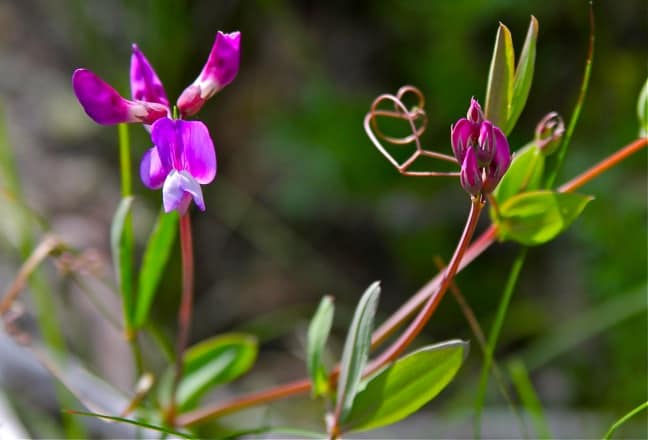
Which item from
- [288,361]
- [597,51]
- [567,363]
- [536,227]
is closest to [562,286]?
[567,363]

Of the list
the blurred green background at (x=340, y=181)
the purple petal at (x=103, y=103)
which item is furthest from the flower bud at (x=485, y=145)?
the blurred green background at (x=340, y=181)

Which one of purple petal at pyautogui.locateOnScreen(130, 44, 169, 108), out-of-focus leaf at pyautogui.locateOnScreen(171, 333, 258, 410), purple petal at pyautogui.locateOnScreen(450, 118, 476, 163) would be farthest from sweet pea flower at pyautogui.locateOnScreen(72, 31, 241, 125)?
out-of-focus leaf at pyautogui.locateOnScreen(171, 333, 258, 410)

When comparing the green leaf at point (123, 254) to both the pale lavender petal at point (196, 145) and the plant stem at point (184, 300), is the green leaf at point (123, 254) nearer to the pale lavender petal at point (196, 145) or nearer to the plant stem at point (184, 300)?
the plant stem at point (184, 300)

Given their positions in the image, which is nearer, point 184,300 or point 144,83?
point 144,83

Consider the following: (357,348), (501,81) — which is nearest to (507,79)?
(501,81)

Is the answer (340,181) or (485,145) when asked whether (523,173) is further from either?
(340,181)

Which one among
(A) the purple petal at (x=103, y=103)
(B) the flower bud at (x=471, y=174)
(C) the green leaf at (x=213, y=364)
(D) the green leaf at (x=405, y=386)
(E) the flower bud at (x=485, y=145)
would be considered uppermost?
(A) the purple petal at (x=103, y=103)
